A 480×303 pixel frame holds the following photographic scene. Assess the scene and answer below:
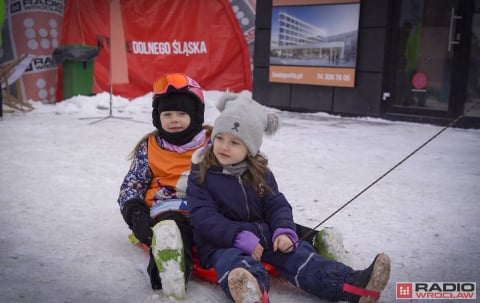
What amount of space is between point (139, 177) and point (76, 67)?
6.94 m

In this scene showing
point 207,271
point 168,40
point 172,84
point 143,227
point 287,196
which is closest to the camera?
point 207,271

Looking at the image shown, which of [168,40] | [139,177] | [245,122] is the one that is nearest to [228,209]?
[245,122]

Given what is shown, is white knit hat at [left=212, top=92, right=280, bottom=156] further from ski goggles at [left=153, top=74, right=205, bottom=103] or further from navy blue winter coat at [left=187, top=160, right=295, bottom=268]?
ski goggles at [left=153, top=74, right=205, bottom=103]

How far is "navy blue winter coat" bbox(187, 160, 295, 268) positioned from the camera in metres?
2.12

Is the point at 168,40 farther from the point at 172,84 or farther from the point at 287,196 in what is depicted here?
the point at 172,84

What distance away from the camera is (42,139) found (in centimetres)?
574

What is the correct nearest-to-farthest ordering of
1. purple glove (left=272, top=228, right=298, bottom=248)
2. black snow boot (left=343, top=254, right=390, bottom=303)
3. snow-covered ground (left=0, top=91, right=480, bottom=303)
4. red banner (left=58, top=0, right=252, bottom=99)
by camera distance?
black snow boot (left=343, top=254, right=390, bottom=303) → purple glove (left=272, top=228, right=298, bottom=248) → snow-covered ground (left=0, top=91, right=480, bottom=303) → red banner (left=58, top=0, right=252, bottom=99)

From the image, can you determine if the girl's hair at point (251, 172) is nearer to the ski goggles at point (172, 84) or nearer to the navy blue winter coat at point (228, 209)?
the navy blue winter coat at point (228, 209)

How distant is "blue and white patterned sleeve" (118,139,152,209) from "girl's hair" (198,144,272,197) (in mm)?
456

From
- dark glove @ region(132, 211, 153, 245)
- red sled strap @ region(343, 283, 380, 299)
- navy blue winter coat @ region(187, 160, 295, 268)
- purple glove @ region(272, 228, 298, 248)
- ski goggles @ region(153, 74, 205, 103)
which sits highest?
ski goggles @ region(153, 74, 205, 103)

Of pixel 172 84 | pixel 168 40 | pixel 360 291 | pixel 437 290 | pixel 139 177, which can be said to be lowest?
pixel 437 290

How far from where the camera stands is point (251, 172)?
2205 millimetres

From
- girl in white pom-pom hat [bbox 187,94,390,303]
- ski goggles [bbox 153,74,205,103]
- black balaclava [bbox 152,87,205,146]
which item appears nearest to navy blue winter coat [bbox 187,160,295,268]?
girl in white pom-pom hat [bbox 187,94,390,303]

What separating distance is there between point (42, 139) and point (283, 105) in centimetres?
474
